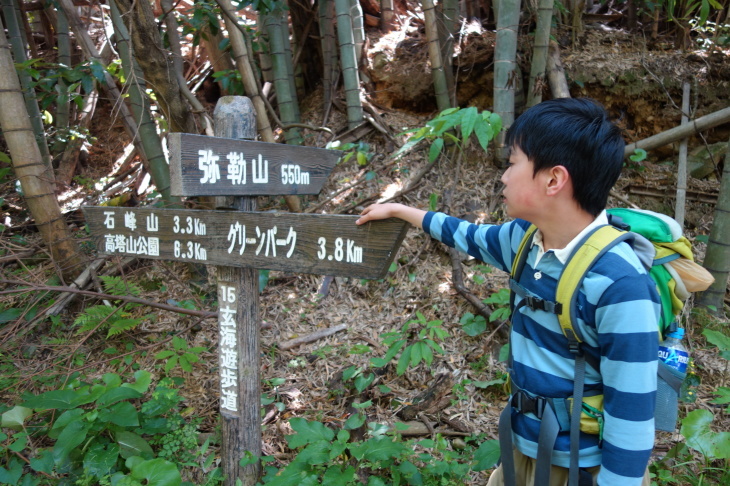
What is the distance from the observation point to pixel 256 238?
208cm

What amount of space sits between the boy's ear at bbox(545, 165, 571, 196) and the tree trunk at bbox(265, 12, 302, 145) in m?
3.82

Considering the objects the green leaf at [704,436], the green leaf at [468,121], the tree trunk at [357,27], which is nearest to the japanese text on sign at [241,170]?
the green leaf at [468,121]

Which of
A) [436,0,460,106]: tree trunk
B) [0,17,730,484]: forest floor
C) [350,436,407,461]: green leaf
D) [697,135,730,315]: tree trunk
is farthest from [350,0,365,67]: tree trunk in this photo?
[350,436,407,461]: green leaf

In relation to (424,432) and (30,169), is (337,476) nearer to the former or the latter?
(424,432)

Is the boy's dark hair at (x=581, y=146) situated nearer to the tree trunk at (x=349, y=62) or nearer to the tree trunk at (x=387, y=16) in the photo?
the tree trunk at (x=349, y=62)

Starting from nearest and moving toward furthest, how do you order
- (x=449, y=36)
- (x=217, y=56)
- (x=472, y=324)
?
1. (x=472, y=324)
2. (x=449, y=36)
3. (x=217, y=56)

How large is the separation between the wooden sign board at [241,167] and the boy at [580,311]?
104cm

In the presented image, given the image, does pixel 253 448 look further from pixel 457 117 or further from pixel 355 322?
pixel 457 117

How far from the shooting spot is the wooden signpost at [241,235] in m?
1.91

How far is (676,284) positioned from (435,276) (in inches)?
104

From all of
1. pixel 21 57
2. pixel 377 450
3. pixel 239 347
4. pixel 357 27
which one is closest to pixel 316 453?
pixel 377 450

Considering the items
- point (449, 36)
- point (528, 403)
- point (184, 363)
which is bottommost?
point (184, 363)

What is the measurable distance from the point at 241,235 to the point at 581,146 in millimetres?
1357

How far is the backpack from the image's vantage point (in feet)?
4.24
